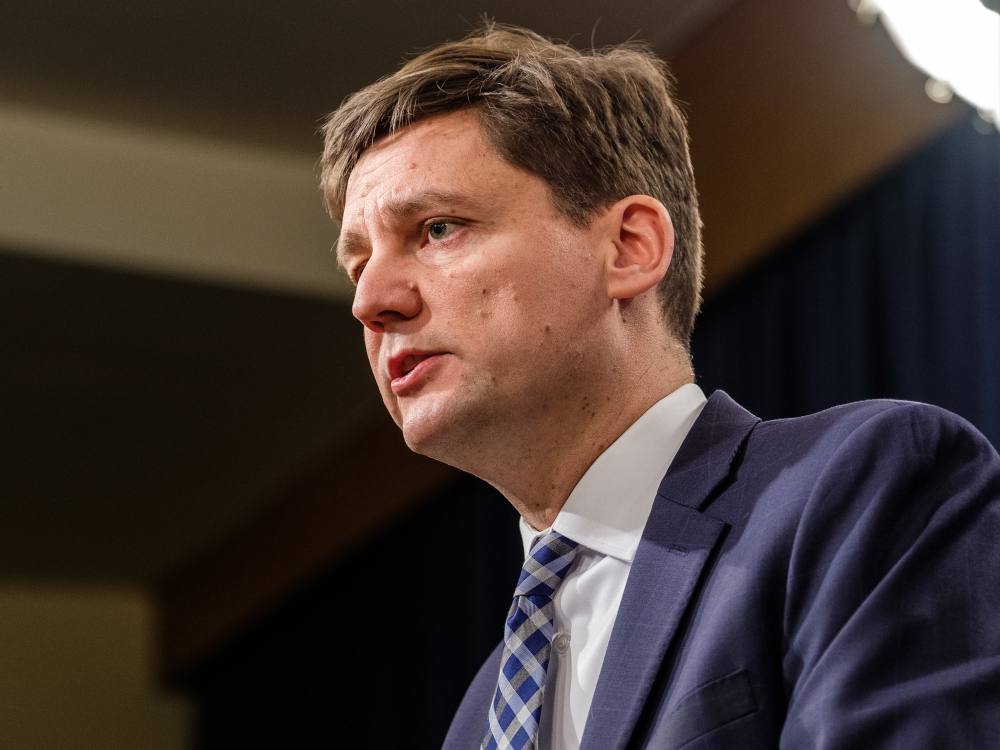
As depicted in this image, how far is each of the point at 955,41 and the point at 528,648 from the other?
1208 mm

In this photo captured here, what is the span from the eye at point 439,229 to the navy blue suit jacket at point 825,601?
39 centimetres

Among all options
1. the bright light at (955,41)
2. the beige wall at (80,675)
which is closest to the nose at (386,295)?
the bright light at (955,41)

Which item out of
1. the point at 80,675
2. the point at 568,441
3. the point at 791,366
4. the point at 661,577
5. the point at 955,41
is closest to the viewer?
the point at 661,577

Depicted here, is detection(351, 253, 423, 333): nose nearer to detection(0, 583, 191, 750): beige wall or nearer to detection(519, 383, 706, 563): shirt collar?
detection(519, 383, 706, 563): shirt collar

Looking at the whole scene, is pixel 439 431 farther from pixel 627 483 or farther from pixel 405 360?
pixel 627 483

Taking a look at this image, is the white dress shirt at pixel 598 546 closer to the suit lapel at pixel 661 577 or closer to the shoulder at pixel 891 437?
the suit lapel at pixel 661 577

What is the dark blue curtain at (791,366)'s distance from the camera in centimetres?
313

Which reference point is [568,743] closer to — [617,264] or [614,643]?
[614,643]

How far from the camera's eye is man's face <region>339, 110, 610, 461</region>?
150 cm

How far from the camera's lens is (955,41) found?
2.17m

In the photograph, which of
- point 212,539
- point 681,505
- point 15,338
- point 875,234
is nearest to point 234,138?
point 15,338

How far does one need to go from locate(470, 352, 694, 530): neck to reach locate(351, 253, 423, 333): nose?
17cm

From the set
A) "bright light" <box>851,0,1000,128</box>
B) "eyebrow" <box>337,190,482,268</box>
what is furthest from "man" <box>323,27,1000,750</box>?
"bright light" <box>851,0,1000,128</box>

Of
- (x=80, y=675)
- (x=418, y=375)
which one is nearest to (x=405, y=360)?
(x=418, y=375)
